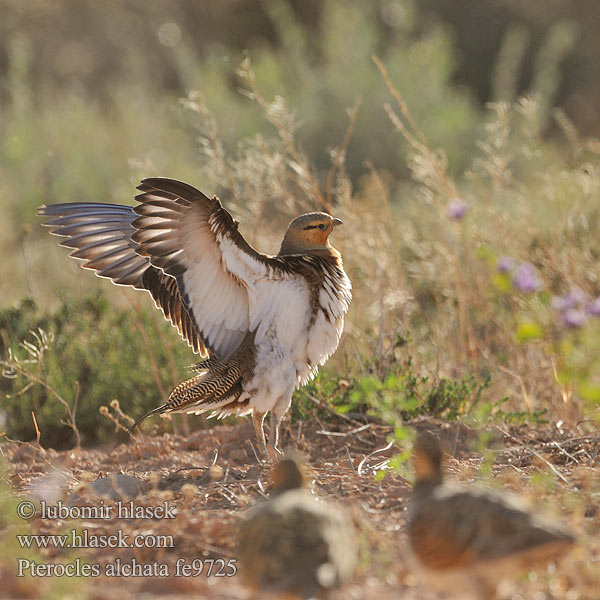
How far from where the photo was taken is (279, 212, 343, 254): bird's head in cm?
536

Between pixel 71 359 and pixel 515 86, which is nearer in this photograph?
pixel 71 359


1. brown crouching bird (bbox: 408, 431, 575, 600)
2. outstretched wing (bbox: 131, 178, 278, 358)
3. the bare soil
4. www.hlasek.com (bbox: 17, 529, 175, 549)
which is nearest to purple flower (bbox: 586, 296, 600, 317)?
the bare soil

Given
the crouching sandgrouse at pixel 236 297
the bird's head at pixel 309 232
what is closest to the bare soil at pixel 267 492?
the crouching sandgrouse at pixel 236 297

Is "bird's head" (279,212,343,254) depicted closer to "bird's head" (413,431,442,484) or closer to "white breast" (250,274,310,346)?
"white breast" (250,274,310,346)

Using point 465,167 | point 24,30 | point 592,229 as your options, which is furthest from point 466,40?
point 592,229

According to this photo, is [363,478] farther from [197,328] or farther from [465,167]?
[465,167]

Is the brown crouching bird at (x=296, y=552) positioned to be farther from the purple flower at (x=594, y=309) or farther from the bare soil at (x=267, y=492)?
the purple flower at (x=594, y=309)

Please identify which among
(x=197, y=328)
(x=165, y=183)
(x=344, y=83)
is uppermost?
(x=344, y=83)

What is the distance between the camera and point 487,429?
527 cm

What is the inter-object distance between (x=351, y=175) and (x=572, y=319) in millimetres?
10515

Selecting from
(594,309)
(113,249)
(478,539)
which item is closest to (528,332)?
(594,309)

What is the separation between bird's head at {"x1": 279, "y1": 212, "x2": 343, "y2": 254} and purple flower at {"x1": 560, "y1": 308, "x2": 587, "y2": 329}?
2.43 meters

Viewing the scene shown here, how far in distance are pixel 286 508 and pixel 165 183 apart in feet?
7.16

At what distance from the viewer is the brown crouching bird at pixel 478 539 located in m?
2.67
